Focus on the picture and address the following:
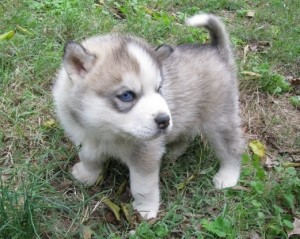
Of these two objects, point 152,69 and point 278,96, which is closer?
point 152,69

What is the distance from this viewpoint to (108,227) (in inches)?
120

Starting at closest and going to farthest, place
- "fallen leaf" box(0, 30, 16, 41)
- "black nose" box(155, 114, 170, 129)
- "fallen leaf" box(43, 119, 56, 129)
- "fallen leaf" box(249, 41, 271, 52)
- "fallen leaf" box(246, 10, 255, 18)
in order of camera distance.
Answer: "black nose" box(155, 114, 170, 129)
"fallen leaf" box(43, 119, 56, 129)
"fallen leaf" box(0, 30, 16, 41)
"fallen leaf" box(249, 41, 271, 52)
"fallen leaf" box(246, 10, 255, 18)

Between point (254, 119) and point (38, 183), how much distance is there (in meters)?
2.13

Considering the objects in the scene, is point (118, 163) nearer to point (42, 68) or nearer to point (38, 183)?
point (38, 183)

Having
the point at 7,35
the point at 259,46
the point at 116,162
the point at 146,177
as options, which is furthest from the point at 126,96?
the point at 259,46

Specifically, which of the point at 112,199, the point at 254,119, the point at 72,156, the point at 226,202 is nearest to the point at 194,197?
the point at 226,202

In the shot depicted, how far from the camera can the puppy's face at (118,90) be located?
2.61 meters

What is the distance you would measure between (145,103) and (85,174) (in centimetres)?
95

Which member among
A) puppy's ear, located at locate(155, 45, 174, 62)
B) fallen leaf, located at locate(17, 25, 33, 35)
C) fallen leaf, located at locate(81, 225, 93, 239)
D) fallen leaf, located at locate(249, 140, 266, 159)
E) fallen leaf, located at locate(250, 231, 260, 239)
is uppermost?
puppy's ear, located at locate(155, 45, 174, 62)

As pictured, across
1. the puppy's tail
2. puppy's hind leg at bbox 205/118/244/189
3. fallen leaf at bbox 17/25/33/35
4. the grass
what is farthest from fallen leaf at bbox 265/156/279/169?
fallen leaf at bbox 17/25/33/35

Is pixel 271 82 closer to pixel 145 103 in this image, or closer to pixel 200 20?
pixel 200 20

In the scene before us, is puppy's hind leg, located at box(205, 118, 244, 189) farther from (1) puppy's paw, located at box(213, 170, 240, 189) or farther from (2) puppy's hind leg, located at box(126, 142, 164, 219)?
(2) puppy's hind leg, located at box(126, 142, 164, 219)

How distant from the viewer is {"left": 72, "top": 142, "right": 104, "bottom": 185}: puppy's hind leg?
320cm

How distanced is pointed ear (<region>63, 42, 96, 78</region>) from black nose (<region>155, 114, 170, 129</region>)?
0.51m
